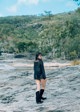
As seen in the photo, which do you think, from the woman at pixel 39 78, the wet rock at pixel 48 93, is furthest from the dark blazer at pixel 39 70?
the wet rock at pixel 48 93

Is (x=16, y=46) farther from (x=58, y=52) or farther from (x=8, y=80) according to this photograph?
(x=8, y=80)

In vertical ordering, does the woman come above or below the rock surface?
above

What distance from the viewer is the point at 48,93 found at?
15.9 m

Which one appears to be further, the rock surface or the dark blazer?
the dark blazer

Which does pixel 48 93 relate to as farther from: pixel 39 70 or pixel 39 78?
pixel 39 70

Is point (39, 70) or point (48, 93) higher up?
point (39, 70)

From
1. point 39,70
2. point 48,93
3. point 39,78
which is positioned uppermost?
point 39,70

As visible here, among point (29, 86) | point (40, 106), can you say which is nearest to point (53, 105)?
point (40, 106)

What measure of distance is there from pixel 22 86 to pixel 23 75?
11.0ft

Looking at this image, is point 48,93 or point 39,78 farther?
point 48,93

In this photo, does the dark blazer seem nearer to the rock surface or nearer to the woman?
the woman

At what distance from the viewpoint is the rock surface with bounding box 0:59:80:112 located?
13.8 meters

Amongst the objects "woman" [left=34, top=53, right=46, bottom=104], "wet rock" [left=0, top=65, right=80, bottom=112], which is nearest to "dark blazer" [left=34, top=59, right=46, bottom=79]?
"woman" [left=34, top=53, right=46, bottom=104]

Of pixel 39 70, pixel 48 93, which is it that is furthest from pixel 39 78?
pixel 48 93
